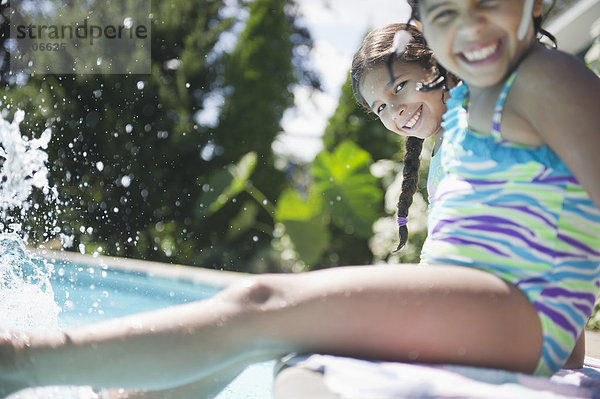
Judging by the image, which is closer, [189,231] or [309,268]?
[309,268]

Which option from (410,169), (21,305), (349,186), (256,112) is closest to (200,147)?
(256,112)

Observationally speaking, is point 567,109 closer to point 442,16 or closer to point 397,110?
point 442,16

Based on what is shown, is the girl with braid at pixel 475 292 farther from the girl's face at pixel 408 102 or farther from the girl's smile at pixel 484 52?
the girl's face at pixel 408 102

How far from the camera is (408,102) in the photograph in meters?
2.01

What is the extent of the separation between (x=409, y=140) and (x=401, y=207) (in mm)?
301

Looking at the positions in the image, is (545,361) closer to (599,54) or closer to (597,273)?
(597,273)

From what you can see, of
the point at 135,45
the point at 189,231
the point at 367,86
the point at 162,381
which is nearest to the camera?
the point at 162,381

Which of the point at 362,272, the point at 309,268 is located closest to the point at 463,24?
the point at 362,272

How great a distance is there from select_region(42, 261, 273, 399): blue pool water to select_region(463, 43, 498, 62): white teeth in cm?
230

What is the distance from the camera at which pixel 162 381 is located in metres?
1.14

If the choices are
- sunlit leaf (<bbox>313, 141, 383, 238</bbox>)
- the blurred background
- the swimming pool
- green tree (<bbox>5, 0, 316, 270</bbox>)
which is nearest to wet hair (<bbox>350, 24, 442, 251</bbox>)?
the swimming pool

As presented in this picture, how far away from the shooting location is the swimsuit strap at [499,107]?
118 centimetres

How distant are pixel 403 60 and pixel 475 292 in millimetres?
1177

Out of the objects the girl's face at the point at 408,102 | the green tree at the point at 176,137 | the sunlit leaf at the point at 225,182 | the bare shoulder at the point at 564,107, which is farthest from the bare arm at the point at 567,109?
the green tree at the point at 176,137
